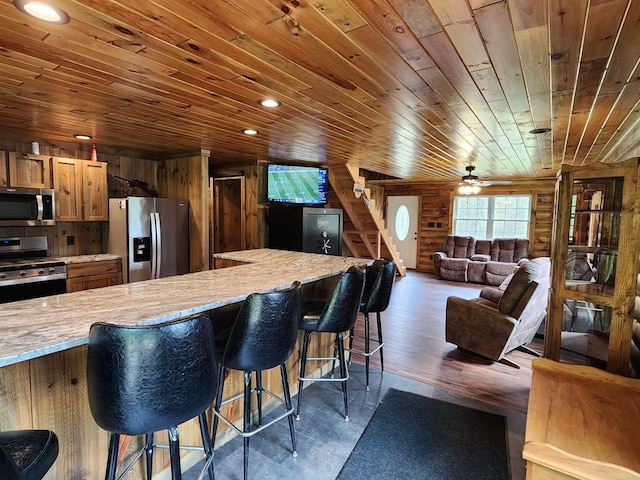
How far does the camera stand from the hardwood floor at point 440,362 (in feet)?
9.75

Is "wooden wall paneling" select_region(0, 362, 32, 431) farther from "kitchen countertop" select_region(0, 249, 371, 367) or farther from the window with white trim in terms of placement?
A: the window with white trim

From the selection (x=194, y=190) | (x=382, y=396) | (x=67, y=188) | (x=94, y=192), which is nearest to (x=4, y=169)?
(x=67, y=188)

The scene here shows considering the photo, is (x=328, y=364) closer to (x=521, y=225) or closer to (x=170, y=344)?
(x=170, y=344)

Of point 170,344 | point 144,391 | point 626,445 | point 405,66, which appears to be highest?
point 405,66

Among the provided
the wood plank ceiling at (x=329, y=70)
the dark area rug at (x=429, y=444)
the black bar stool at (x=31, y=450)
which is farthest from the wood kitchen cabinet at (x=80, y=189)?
the dark area rug at (x=429, y=444)

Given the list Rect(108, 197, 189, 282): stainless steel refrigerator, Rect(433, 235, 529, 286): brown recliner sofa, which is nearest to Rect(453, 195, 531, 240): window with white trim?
Rect(433, 235, 529, 286): brown recliner sofa

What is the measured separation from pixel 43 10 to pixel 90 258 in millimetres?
3321

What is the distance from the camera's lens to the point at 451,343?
12.9 feet

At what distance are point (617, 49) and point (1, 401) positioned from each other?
2.95 meters

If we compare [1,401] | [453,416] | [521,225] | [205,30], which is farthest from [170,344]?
[521,225]

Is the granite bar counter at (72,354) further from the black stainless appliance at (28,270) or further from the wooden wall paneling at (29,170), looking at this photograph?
the wooden wall paneling at (29,170)

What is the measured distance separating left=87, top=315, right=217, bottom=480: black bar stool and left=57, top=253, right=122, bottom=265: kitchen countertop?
321cm

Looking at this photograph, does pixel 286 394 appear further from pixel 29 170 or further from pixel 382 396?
pixel 29 170

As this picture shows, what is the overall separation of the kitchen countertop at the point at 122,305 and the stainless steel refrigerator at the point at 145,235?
2.05 m
